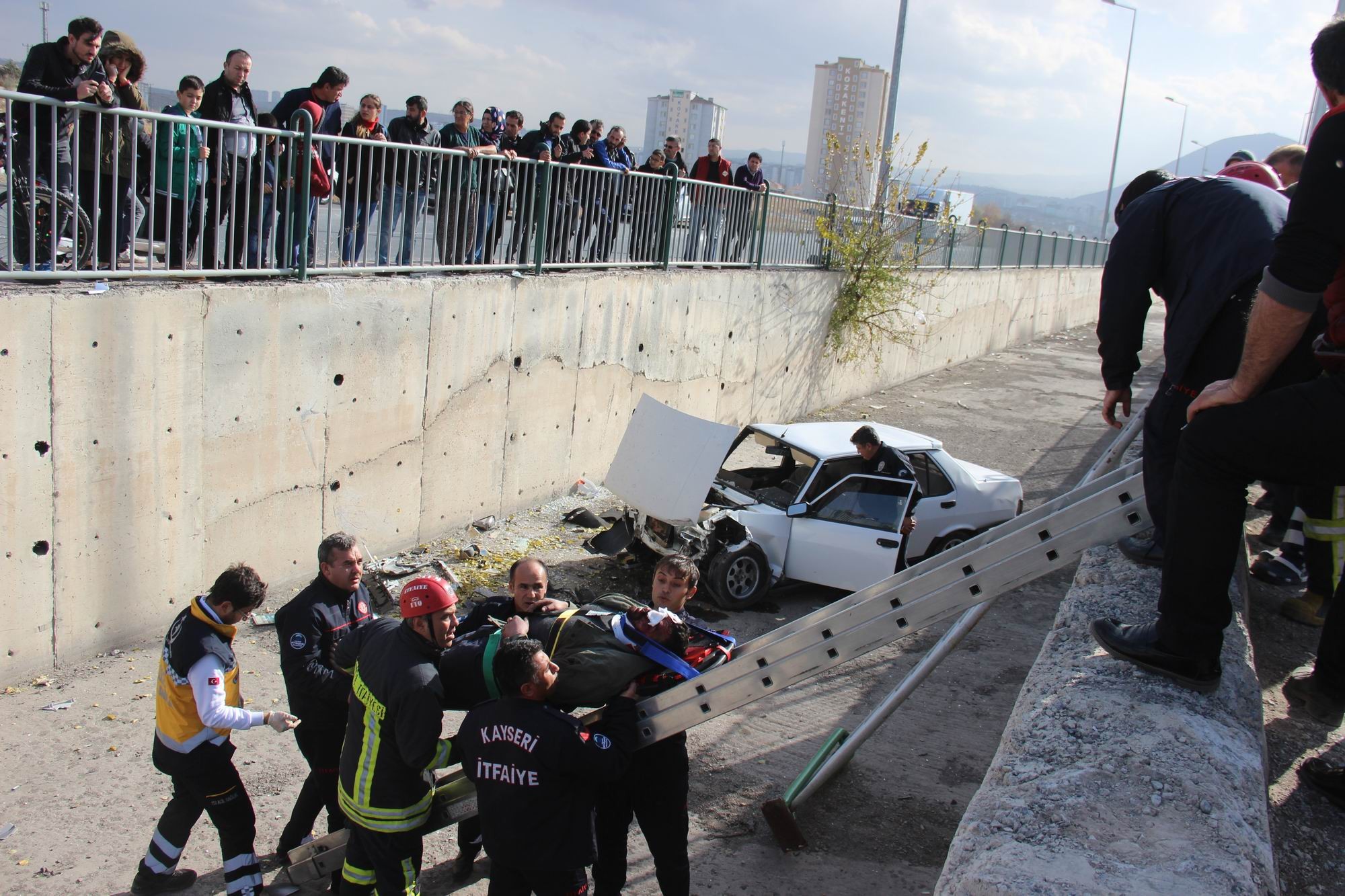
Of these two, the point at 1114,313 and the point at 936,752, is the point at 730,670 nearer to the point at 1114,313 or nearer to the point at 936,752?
the point at 1114,313

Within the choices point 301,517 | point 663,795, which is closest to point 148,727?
point 301,517

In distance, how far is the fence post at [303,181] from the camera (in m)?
7.49

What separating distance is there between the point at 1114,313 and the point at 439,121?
8.93m

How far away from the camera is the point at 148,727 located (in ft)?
19.2

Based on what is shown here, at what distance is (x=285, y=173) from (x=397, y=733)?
536cm

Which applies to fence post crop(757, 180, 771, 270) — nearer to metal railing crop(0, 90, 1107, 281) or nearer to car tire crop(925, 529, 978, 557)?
metal railing crop(0, 90, 1107, 281)

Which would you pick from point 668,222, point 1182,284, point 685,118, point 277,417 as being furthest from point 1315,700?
point 685,118

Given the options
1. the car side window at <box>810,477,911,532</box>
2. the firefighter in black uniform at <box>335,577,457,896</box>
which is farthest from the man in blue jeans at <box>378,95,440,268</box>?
the firefighter in black uniform at <box>335,577,457,896</box>

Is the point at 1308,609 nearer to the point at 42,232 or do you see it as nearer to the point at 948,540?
the point at 948,540

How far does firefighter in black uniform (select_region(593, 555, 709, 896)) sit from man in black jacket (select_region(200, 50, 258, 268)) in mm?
4592

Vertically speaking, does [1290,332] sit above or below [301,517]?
above

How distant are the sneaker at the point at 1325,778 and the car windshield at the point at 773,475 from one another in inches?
229

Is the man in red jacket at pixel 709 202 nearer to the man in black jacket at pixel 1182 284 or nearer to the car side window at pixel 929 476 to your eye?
the car side window at pixel 929 476

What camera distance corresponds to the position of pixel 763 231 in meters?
14.2
